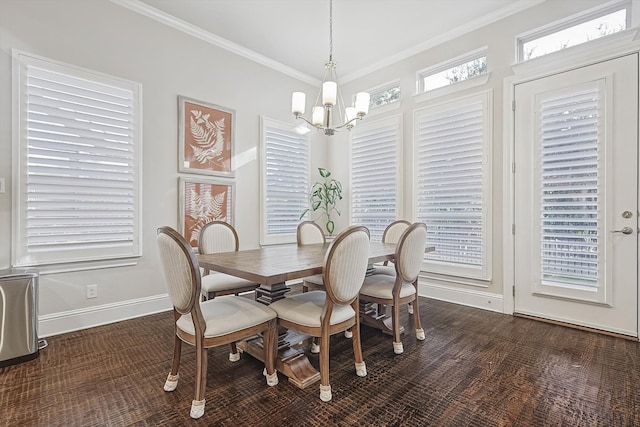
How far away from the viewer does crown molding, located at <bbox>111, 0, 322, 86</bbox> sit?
330cm

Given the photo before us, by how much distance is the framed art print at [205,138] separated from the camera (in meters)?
3.67

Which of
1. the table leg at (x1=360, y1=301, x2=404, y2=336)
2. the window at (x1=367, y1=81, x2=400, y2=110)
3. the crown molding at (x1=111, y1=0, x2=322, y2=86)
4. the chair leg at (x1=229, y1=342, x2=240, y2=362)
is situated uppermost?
the crown molding at (x1=111, y1=0, x2=322, y2=86)

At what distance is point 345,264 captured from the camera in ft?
6.28

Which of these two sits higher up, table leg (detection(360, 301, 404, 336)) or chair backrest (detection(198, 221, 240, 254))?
chair backrest (detection(198, 221, 240, 254))

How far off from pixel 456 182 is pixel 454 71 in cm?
141

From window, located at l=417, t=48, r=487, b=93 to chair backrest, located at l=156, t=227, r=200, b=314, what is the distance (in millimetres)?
3674

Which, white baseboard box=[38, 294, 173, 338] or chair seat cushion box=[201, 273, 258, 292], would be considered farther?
white baseboard box=[38, 294, 173, 338]

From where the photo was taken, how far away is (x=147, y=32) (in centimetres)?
341

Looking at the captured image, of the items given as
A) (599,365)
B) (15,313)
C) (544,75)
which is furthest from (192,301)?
(544,75)

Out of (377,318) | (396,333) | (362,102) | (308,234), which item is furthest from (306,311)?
(362,102)

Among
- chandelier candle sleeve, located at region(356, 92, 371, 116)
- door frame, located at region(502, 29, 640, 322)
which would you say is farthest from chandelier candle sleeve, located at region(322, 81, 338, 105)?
door frame, located at region(502, 29, 640, 322)

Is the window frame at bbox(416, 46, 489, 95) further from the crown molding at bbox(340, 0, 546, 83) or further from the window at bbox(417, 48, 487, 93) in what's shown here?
the crown molding at bbox(340, 0, 546, 83)

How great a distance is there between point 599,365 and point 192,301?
280cm

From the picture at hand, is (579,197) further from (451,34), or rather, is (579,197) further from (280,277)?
(280,277)
